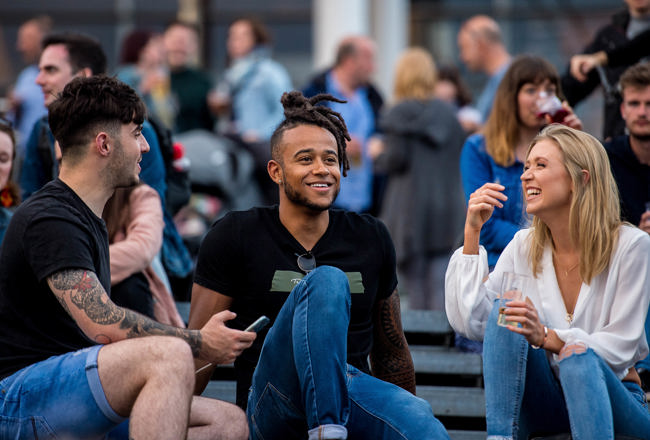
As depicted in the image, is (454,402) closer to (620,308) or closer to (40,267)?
(620,308)

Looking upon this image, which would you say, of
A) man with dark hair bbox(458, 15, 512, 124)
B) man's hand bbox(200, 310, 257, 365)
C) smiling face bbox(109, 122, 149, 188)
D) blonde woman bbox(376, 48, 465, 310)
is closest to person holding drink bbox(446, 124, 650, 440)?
man's hand bbox(200, 310, 257, 365)

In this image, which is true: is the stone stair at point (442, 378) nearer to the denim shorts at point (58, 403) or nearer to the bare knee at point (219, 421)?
the bare knee at point (219, 421)

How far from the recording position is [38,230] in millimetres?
3375

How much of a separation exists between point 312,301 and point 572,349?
3.11 feet

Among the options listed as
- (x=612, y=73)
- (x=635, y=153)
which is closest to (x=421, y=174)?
(x=612, y=73)

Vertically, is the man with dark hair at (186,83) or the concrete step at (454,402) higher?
the man with dark hair at (186,83)

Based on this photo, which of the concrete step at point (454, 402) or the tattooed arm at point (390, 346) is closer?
the tattooed arm at point (390, 346)

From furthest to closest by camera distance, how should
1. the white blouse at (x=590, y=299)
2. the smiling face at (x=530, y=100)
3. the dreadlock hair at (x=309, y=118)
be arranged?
1. the smiling face at (x=530, y=100)
2. the dreadlock hair at (x=309, y=118)
3. the white blouse at (x=590, y=299)

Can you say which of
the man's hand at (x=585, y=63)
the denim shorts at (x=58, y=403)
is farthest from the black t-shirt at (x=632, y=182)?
the denim shorts at (x=58, y=403)

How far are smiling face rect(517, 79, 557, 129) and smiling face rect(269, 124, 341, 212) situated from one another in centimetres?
145

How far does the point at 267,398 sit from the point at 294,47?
33.1 ft

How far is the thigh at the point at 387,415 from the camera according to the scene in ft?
11.7

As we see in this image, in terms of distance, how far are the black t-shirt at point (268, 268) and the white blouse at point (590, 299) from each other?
0.35 meters

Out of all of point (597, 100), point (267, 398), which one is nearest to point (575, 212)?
point (267, 398)
